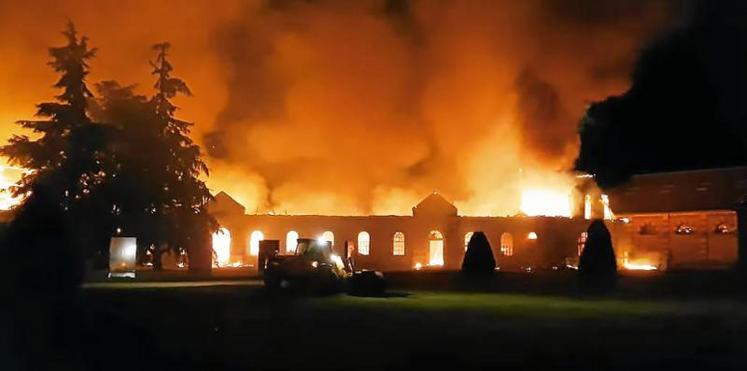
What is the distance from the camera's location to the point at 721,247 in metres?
51.4

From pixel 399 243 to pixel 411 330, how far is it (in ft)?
118

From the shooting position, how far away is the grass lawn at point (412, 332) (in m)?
13.5

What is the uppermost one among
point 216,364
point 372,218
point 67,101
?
point 67,101

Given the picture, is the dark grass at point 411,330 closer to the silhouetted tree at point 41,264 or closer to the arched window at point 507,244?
the silhouetted tree at point 41,264

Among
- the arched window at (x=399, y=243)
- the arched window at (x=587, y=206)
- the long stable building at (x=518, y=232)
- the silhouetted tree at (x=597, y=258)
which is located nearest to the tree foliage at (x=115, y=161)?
the long stable building at (x=518, y=232)

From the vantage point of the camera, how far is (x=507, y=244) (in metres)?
55.1

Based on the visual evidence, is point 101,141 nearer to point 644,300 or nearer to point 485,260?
point 485,260

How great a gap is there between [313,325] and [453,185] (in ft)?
160

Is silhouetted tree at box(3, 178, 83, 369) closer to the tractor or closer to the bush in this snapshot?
the tractor

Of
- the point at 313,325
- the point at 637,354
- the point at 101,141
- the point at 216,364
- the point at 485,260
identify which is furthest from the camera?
the point at 101,141

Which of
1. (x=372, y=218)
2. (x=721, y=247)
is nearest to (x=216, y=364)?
(x=372, y=218)

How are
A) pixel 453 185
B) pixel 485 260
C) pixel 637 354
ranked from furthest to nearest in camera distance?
pixel 453 185, pixel 485 260, pixel 637 354

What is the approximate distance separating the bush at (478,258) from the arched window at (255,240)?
16.2 m

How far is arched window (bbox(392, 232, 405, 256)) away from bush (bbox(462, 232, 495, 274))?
49.3 feet
